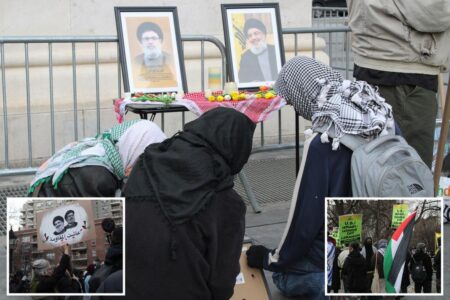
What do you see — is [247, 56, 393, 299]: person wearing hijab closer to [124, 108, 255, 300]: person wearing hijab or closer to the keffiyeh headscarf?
the keffiyeh headscarf

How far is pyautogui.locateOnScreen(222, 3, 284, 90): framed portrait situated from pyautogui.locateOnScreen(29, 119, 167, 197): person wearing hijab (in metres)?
2.44

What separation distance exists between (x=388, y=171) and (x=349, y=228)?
0.58 meters

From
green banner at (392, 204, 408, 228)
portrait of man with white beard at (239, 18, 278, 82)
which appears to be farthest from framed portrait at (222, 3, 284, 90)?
green banner at (392, 204, 408, 228)

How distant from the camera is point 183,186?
3.16m

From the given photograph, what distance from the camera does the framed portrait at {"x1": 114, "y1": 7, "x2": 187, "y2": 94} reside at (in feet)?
19.5

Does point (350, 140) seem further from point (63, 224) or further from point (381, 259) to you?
point (63, 224)

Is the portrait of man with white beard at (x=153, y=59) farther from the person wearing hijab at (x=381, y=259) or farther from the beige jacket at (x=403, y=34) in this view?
the person wearing hijab at (x=381, y=259)

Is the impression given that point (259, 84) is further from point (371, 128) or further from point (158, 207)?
point (158, 207)

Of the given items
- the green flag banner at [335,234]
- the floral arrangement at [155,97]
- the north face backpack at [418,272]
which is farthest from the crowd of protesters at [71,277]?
the floral arrangement at [155,97]

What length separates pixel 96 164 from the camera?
3578 millimetres

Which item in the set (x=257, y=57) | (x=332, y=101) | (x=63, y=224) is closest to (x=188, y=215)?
(x=63, y=224)

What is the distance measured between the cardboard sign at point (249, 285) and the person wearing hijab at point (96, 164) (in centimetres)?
79

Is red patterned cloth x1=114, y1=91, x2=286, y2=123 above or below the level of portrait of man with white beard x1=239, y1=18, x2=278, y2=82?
below

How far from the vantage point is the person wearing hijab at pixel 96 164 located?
11.5 ft
